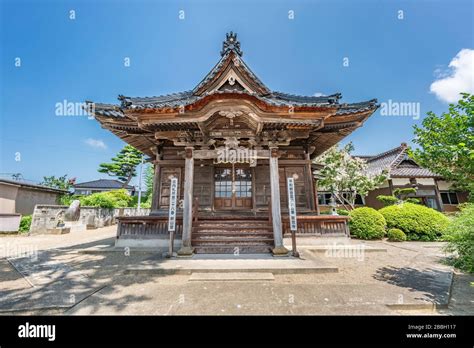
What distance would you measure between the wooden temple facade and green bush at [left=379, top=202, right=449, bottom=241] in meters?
3.83

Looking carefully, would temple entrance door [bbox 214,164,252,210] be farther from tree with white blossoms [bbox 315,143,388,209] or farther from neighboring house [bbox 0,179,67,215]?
neighboring house [bbox 0,179,67,215]

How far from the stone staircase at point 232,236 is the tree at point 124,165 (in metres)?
34.3

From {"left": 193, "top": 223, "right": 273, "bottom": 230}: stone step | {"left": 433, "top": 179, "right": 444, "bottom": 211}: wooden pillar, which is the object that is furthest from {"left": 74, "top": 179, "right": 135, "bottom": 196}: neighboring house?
{"left": 433, "top": 179, "right": 444, "bottom": 211}: wooden pillar

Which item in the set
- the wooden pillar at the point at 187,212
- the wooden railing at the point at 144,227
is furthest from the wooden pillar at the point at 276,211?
the wooden railing at the point at 144,227

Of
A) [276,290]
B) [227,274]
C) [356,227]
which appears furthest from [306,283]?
[356,227]

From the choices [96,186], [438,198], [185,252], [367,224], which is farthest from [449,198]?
[96,186]

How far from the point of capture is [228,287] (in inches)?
158

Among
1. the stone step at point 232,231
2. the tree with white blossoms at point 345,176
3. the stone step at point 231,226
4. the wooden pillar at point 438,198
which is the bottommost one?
the stone step at point 232,231

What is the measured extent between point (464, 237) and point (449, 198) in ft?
68.2

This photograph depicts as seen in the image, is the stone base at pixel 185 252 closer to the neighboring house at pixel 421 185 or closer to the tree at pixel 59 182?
the neighboring house at pixel 421 185

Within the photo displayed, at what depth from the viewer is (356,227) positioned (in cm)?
943

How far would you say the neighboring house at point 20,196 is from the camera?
1631 cm
